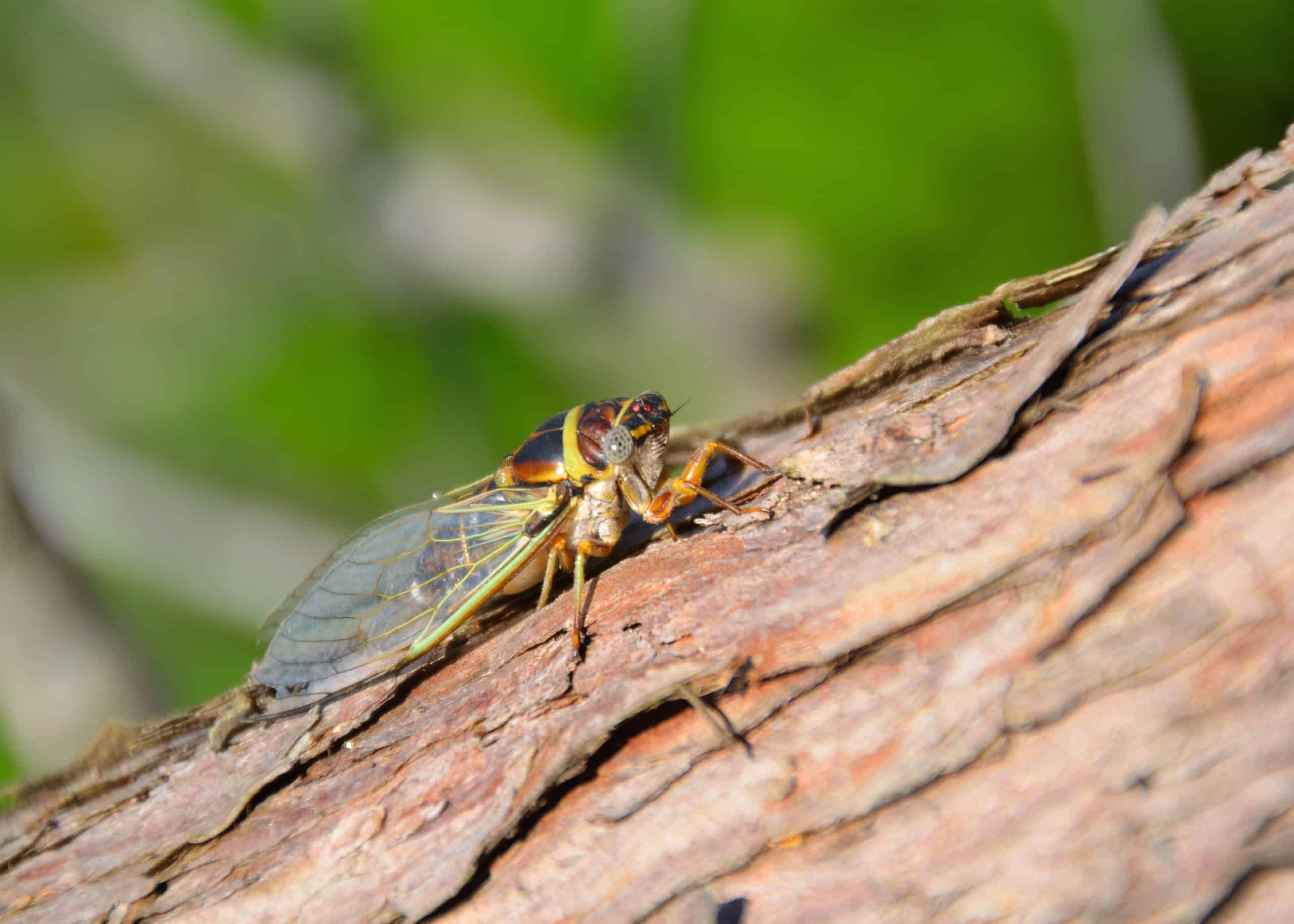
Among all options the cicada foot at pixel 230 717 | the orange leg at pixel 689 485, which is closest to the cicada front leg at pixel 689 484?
the orange leg at pixel 689 485

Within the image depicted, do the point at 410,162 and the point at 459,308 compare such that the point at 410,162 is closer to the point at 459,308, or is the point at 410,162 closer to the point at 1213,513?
the point at 459,308

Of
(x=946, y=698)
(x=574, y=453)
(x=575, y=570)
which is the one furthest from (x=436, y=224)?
(x=946, y=698)

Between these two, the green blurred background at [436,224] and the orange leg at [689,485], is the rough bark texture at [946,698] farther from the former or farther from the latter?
the green blurred background at [436,224]

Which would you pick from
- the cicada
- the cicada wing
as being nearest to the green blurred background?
the cicada

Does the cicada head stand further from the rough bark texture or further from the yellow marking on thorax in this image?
the rough bark texture

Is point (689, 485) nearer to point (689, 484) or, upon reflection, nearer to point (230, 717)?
point (689, 484)

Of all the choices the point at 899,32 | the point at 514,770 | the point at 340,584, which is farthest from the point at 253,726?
the point at 899,32
